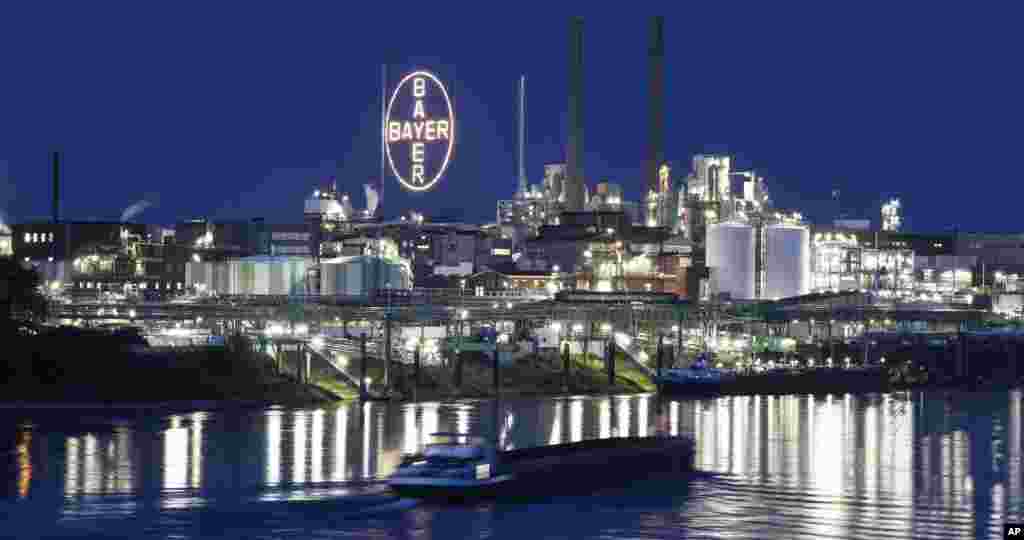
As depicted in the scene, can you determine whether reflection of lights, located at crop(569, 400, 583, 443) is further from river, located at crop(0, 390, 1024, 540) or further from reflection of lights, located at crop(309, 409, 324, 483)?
reflection of lights, located at crop(309, 409, 324, 483)

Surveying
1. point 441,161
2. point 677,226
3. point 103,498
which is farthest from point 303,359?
point 677,226

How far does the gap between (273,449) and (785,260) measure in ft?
366

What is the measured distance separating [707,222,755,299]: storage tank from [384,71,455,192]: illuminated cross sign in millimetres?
28953

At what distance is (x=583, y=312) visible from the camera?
121375 millimetres

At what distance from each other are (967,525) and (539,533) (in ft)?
36.1

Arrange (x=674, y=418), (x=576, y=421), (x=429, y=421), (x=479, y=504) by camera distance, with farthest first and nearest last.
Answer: (x=674, y=418), (x=576, y=421), (x=429, y=421), (x=479, y=504)

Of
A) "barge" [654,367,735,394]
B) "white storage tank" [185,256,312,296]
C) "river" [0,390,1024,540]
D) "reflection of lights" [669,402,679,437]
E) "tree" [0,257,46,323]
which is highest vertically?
"white storage tank" [185,256,312,296]

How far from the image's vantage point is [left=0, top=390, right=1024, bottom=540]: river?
44.1 m

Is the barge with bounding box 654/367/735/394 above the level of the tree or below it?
below

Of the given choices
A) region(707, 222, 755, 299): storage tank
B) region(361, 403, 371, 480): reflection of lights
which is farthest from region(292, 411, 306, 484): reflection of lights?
region(707, 222, 755, 299): storage tank

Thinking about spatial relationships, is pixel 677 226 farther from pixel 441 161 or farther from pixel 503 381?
pixel 503 381

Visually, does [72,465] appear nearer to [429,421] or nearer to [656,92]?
[429,421]

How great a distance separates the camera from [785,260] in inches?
6624

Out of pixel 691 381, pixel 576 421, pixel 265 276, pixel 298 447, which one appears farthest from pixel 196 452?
pixel 265 276
